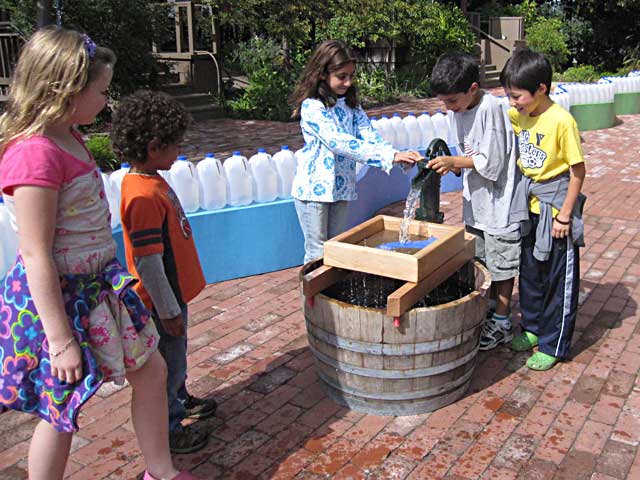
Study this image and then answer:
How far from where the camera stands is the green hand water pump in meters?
3.25

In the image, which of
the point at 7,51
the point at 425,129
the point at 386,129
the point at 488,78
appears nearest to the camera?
the point at 386,129

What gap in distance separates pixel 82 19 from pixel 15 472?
959 centimetres

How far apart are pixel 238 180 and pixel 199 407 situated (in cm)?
214

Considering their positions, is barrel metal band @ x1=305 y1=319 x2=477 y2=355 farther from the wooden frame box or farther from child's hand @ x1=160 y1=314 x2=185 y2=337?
child's hand @ x1=160 y1=314 x2=185 y2=337

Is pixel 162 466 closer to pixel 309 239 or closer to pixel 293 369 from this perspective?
pixel 293 369

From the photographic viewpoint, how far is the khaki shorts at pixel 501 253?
11.3 ft

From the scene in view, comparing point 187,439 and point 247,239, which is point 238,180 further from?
point 187,439

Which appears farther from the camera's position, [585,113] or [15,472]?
[585,113]

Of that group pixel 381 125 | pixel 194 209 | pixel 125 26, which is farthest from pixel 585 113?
pixel 194 209

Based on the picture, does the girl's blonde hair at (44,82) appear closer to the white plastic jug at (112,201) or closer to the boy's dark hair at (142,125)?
the boy's dark hair at (142,125)

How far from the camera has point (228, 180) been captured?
4848 mm

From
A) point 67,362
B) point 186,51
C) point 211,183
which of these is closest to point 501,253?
point 211,183

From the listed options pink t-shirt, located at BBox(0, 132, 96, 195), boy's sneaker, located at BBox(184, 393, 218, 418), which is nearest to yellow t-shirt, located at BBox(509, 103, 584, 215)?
boy's sneaker, located at BBox(184, 393, 218, 418)

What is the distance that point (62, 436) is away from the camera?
2148 mm
